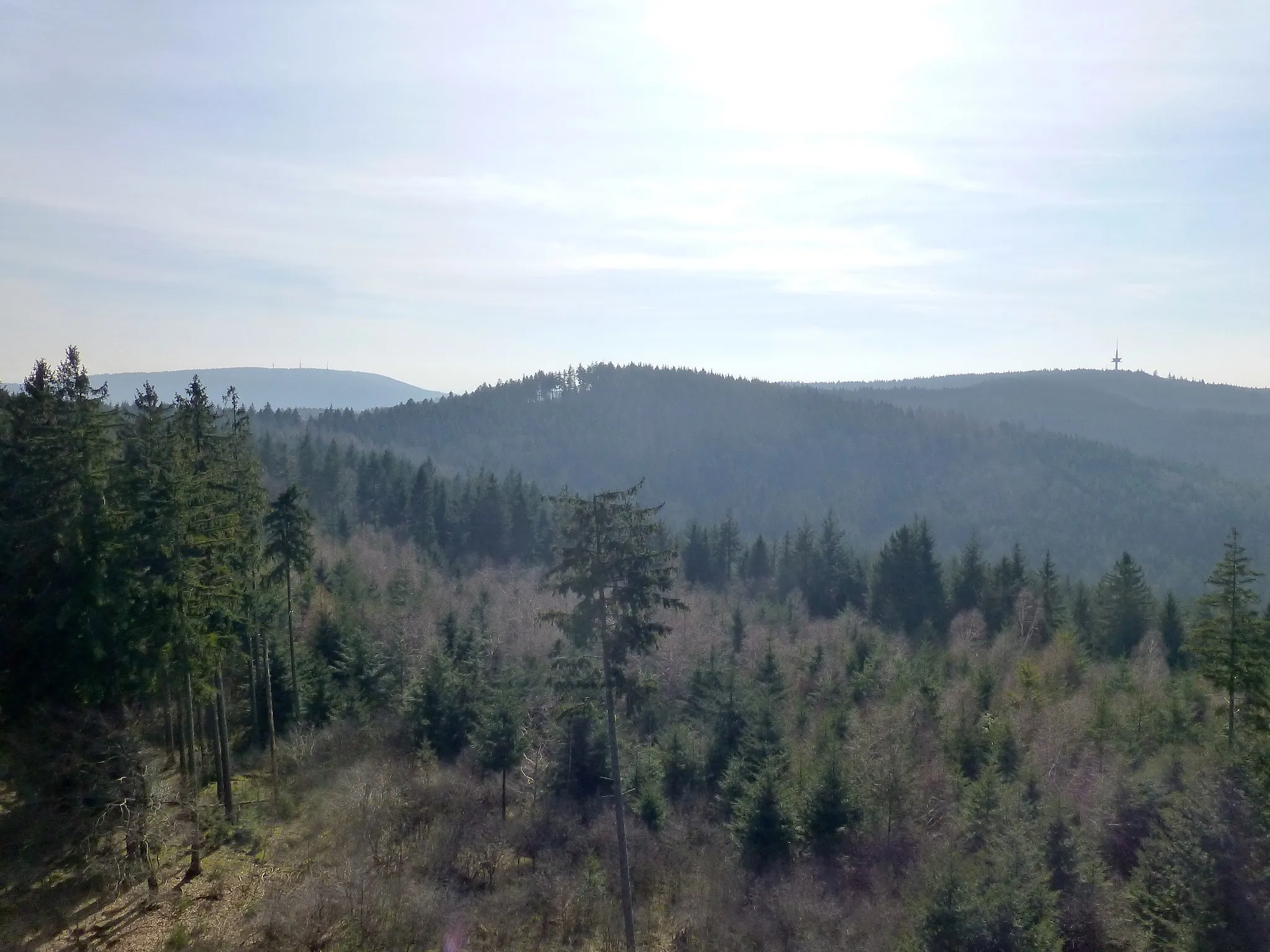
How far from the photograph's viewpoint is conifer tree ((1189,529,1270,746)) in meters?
23.4

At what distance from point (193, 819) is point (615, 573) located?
12.4 metres

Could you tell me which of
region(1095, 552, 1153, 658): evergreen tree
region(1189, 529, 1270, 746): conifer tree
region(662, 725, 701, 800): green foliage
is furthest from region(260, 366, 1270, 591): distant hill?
region(1189, 529, 1270, 746): conifer tree

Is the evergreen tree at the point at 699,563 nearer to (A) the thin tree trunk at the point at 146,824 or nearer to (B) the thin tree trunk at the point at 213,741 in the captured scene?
(B) the thin tree trunk at the point at 213,741

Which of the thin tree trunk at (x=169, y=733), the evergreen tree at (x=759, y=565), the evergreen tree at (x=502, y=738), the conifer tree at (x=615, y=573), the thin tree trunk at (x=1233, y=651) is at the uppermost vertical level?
the conifer tree at (x=615, y=573)

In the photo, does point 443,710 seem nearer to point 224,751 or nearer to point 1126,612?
point 224,751

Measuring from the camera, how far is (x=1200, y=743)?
91.2 ft

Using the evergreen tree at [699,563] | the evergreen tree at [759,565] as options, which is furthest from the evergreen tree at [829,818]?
the evergreen tree at [759,565]

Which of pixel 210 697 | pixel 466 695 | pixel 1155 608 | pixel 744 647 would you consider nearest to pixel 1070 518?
pixel 1155 608

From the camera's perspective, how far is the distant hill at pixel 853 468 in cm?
14362

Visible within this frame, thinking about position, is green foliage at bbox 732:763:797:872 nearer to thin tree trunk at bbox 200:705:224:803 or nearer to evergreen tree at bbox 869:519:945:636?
thin tree trunk at bbox 200:705:224:803

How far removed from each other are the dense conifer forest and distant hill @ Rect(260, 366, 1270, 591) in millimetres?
106349

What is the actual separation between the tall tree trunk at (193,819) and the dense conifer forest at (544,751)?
125 millimetres

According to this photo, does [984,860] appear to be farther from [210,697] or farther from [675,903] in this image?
[210,697]

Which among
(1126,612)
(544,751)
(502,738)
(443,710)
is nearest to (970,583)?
(1126,612)
